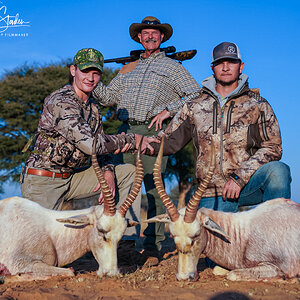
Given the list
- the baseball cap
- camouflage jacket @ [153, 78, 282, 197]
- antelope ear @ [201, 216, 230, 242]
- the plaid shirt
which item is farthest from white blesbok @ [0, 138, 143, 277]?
the plaid shirt

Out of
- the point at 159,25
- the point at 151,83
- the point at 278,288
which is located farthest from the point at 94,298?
the point at 159,25

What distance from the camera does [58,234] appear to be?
5773 millimetres

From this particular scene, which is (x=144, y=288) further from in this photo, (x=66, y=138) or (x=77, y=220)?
(x=66, y=138)

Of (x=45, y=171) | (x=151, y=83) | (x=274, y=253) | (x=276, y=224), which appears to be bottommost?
(x=274, y=253)

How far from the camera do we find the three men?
254 inches

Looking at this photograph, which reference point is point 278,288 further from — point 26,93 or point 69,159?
point 26,93

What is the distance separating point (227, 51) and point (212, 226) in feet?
9.29

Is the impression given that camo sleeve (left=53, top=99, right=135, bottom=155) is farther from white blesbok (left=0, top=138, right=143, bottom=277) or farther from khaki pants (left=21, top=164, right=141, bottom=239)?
white blesbok (left=0, top=138, right=143, bottom=277)

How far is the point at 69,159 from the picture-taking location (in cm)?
666

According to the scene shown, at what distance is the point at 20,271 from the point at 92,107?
9.63 ft

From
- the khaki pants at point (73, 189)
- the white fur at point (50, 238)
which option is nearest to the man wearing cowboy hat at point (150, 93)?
the khaki pants at point (73, 189)

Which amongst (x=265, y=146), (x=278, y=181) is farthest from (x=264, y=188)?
(x=265, y=146)

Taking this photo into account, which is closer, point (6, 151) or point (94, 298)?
point (94, 298)

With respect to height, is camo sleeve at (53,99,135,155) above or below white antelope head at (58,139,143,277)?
above
